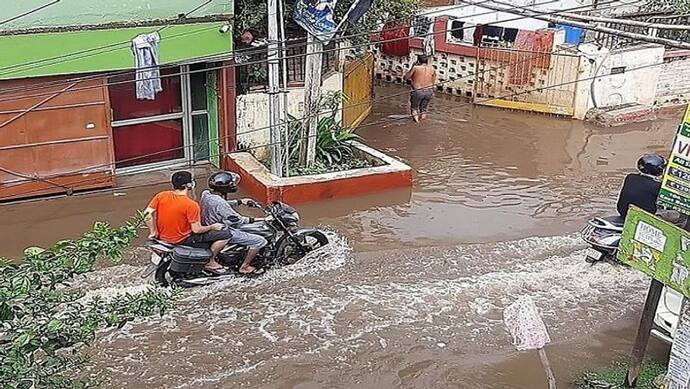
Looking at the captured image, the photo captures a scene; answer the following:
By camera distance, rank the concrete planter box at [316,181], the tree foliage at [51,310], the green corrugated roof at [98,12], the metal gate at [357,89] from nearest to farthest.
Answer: the tree foliage at [51,310]
the green corrugated roof at [98,12]
the concrete planter box at [316,181]
the metal gate at [357,89]

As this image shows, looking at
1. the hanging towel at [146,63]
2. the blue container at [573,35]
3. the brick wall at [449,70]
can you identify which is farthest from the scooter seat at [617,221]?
the blue container at [573,35]

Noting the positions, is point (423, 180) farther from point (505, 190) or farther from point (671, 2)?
point (671, 2)

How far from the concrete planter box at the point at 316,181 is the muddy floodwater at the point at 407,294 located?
169mm

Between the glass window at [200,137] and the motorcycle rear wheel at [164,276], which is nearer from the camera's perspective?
the motorcycle rear wheel at [164,276]

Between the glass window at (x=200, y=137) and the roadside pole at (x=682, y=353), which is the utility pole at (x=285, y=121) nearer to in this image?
the glass window at (x=200, y=137)

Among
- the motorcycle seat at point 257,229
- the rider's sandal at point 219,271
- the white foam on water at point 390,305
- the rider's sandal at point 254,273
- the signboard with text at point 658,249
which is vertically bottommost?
the white foam on water at point 390,305

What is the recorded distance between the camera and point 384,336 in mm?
7938

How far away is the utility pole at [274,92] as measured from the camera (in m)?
10.8

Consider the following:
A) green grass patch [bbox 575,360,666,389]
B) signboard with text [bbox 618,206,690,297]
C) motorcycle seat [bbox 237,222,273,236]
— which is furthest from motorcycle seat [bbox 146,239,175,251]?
signboard with text [bbox 618,206,690,297]

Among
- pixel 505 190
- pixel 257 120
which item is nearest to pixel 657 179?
pixel 505 190

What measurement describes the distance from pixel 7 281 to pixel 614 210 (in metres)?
9.94

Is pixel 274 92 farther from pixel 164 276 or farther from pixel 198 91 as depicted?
pixel 164 276

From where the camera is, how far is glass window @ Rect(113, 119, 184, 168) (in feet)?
41.6

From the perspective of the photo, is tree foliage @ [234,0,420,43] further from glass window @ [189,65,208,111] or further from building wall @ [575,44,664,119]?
building wall @ [575,44,664,119]
